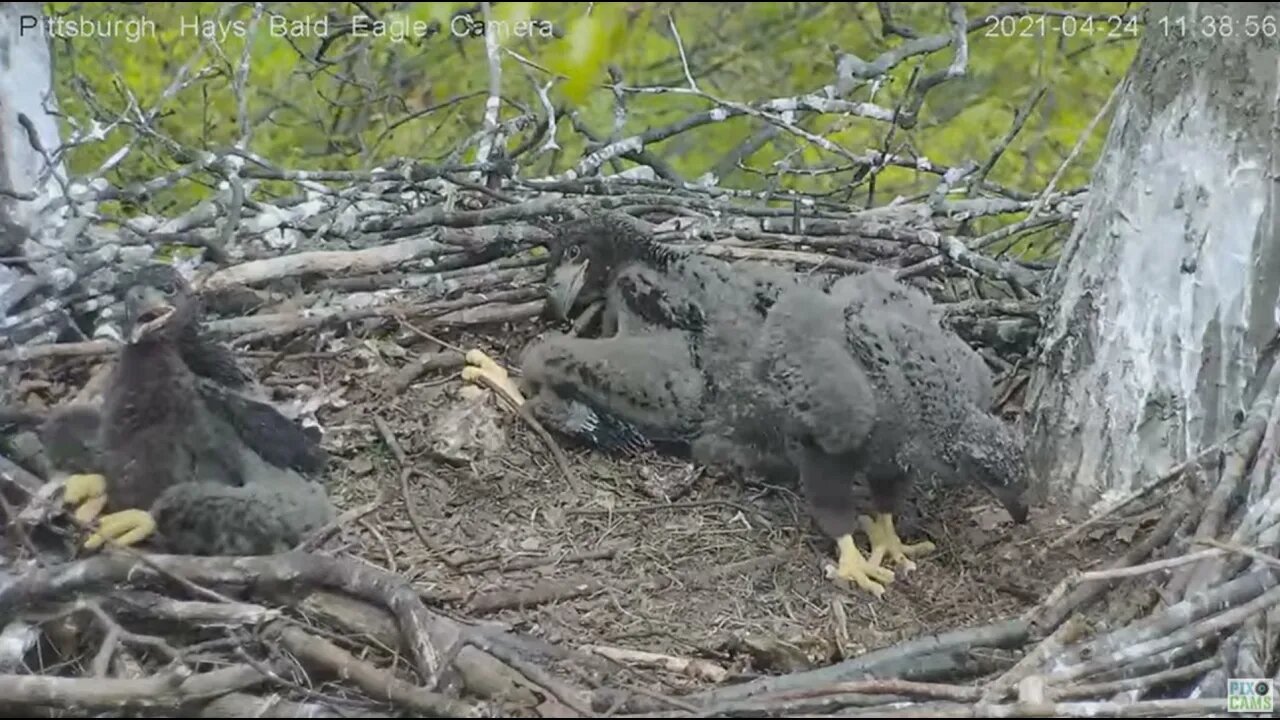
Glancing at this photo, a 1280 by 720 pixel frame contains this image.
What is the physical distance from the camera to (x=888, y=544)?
Answer: 12.4ft

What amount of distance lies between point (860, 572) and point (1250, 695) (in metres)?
1.07

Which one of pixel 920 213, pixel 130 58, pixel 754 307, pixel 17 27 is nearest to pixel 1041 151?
pixel 920 213

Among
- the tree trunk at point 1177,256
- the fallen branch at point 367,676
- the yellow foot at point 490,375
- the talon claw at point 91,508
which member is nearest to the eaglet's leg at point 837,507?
the tree trunk at point 1177,256

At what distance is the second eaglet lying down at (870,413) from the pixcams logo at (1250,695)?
2.88 feet

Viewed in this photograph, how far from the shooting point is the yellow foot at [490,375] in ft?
13.8

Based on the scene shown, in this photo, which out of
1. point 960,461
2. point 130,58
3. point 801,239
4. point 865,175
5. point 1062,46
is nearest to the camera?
point 960,461

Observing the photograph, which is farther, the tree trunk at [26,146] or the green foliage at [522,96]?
the green foliage at [522,96]

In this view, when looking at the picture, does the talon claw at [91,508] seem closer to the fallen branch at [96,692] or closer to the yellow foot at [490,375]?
the fallen branch at [96,692]

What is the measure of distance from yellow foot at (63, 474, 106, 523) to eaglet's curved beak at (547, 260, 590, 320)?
1.56m

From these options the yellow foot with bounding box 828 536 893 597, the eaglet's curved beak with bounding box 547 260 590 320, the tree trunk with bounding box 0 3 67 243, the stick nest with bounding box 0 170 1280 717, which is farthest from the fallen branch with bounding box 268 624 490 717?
the tree trunk with bounding box 0 3 67 243

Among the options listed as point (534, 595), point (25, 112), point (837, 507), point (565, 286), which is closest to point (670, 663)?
point (534, 595)

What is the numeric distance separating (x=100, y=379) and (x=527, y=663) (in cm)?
165

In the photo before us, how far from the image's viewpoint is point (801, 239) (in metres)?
4.73

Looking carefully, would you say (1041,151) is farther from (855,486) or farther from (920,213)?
(855,486)
